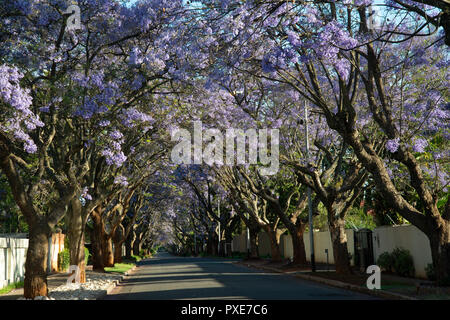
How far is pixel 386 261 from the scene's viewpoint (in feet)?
75.7

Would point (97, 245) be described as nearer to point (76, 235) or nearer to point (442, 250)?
point (76, 235)

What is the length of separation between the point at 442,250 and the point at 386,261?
341 inches

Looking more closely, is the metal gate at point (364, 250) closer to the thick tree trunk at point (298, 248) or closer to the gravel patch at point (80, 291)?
the thick tree trunk at point (298, 248)

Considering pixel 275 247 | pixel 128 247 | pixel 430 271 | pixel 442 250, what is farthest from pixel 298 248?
pixel 128 247

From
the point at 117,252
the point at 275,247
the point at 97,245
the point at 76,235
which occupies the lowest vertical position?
the point at 117,252

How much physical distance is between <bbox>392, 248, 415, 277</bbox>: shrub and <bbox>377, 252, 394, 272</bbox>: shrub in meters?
0.55

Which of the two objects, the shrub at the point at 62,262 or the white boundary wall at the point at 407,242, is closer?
the white boundary wall at the point at 407,242

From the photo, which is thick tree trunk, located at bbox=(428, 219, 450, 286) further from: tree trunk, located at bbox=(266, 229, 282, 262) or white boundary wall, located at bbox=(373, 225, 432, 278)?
tree trunk, located at bbox=(266, 229, 282, 262)

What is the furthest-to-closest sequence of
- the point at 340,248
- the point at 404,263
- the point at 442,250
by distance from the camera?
the point at 340,248 → the point at 404,263 → the point at 442,250

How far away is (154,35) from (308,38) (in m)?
4.48

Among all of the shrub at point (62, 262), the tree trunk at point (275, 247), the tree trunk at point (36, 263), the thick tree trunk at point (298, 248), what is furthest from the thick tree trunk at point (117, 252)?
the tree trunk at point (36, 263)

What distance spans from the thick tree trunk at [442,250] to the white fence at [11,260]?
13512mm

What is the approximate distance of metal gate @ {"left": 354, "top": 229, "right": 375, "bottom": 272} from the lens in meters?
26.2

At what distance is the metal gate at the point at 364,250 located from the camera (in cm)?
2616
